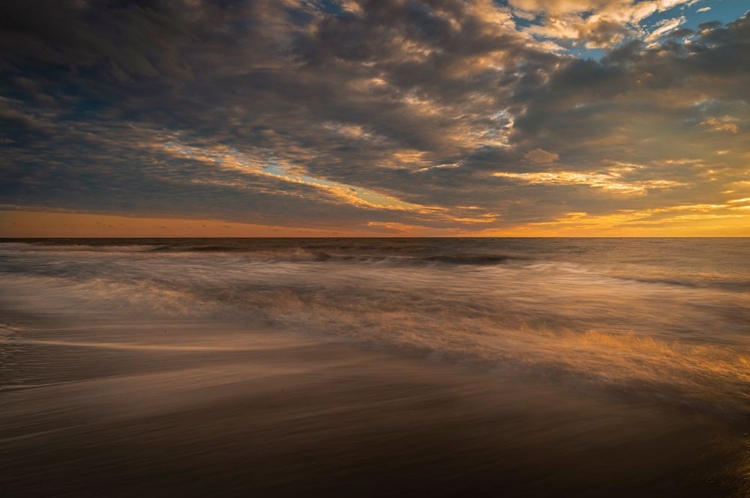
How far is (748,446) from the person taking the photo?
214 centimetres

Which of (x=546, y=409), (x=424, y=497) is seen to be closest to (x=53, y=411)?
(x=424, y=497)

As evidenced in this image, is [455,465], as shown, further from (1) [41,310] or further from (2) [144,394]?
(1) [41,310]

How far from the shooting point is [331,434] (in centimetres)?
225

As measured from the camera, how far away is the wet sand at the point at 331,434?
70.0 inches

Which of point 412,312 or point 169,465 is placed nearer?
point 169,465

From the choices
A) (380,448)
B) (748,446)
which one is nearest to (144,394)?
(380,448)

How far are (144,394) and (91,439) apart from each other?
26.1 inches

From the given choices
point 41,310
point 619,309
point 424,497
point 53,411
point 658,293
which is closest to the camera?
point 424,497

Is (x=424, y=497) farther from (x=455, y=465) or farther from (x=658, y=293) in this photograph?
(x=658, y=293)

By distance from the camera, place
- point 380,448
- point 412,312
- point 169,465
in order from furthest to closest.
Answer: point 412,312 < point 380,448 < point 169,465

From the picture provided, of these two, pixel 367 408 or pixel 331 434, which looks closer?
pixel 331 434

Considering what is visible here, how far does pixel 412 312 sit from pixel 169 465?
525 centimetres

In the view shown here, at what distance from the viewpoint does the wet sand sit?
1.78m

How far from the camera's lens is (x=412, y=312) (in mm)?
6867
